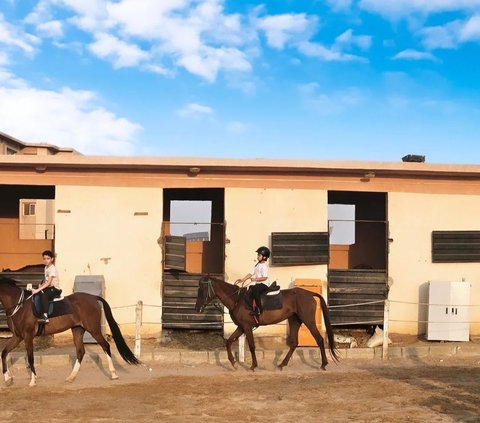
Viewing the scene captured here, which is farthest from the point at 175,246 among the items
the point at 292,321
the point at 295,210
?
the point at 292,321

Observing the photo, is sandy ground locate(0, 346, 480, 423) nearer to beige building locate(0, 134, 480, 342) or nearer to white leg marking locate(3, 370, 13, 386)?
white leg marking locate(3, 370, 13, 386)

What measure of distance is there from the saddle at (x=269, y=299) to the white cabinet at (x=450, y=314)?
4442mm

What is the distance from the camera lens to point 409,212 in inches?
599

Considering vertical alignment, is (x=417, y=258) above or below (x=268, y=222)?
below

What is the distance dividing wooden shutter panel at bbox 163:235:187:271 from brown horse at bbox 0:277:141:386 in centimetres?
376

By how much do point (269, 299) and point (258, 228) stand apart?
10.6 feet

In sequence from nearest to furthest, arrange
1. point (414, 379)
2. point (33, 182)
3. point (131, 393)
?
point (131, 393), point (414, 379), point (33, 182)

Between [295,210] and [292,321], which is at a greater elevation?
[295,210]

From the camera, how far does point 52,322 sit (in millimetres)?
10680

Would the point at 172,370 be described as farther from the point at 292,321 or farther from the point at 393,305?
the point at 393,305

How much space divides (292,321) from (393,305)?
3.95 m

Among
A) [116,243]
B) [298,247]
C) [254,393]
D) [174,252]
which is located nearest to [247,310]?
[254,393]

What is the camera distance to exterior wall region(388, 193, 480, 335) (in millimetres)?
15094

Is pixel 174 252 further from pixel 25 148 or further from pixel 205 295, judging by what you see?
pixel 25 148
